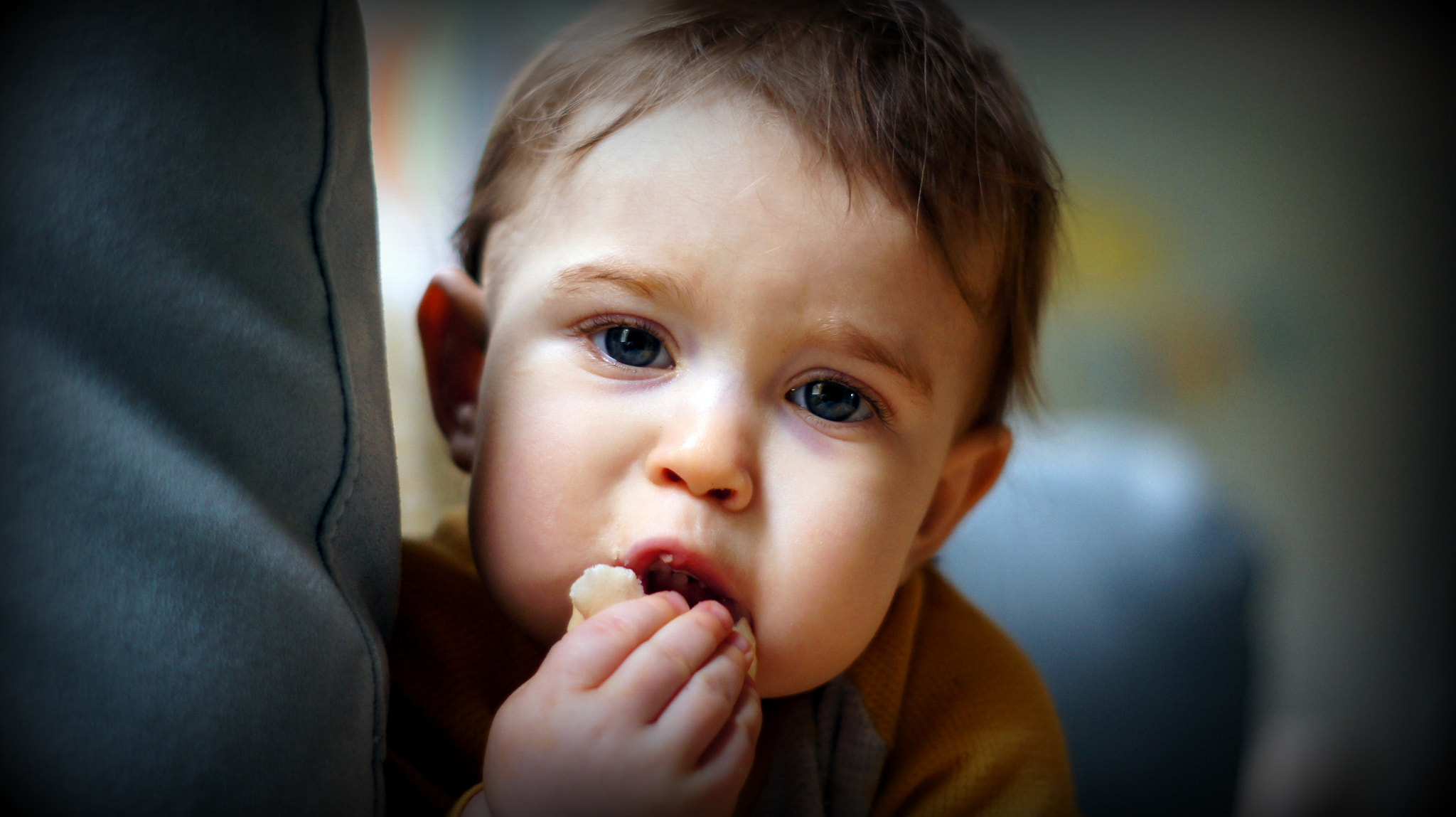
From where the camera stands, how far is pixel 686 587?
71 cm

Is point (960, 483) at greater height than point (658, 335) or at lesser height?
lesser

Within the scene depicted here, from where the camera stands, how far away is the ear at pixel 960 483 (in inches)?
38.3

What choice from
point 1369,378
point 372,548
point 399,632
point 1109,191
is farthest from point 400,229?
point 1369,378

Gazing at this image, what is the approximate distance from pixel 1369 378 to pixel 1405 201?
457 mm

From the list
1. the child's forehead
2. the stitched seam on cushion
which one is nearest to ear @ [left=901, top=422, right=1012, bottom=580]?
the child's forehead

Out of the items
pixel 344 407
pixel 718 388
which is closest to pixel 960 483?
pixel 718 388

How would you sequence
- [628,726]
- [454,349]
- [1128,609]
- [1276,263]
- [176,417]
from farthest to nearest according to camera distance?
1. [1276,263]
2. [1128,609]
3. [454,349]
4. [628,726]
5. [176,417]

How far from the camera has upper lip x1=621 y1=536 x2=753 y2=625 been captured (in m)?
0.68

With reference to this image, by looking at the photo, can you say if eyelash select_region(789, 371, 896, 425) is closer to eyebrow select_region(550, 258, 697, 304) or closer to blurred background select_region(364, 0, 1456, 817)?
eyebrow select_region(550, 258, 697, 304)

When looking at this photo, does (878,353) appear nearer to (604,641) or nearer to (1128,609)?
(604,641)

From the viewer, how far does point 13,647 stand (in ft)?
1.27

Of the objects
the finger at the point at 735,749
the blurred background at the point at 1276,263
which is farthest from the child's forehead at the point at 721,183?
the blurred background at the point at 1276,263

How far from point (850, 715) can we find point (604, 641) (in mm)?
457

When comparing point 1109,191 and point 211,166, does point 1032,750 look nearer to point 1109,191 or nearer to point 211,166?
point 211,166
